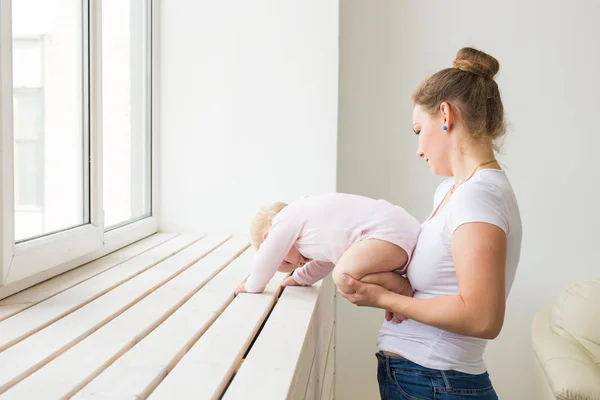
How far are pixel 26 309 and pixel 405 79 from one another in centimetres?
190

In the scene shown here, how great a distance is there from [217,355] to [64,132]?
992 mm

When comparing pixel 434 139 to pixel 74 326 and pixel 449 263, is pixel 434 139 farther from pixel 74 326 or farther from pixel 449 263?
pixel 74 326

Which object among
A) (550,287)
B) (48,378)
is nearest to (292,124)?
(550,287)

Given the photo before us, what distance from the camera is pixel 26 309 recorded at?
4.25 ft

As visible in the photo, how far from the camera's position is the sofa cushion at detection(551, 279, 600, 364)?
2268mm

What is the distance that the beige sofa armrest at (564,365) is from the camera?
1951 mm

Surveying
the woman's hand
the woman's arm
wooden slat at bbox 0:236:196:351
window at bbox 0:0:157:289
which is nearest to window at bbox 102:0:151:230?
window at bbox 0:0:157:289

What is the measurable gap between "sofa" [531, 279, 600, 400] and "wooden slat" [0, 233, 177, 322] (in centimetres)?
144

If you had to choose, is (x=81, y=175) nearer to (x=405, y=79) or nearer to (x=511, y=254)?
(x=511, y=254)

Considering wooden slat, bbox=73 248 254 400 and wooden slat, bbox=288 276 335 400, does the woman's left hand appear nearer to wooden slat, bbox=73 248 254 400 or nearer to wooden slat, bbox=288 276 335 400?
wooden slat, bbox=288 276 335 400

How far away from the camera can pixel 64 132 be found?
1.73 meters

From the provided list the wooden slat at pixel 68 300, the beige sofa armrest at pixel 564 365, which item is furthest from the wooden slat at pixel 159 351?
the beige sofa armrest at pixel 564 365

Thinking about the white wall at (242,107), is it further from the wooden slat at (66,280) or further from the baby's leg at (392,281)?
the baby's leg at (392,281)

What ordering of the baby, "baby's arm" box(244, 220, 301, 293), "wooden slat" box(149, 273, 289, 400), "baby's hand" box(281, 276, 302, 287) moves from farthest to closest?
"baby's hand" box(281, 276, 302, 287)
"baby's arm" box(244, 220, 301, 293)
the baby
"wooden slat" box(149, 273, 289, 400)
